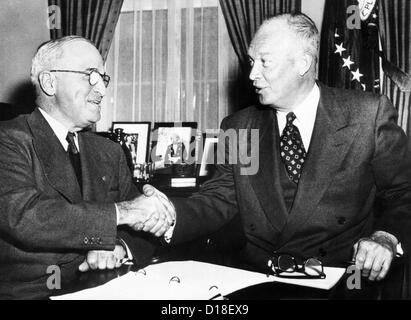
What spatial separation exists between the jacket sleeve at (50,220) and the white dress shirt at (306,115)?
1.07 m

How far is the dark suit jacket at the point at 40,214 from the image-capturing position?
Result: 1.70 m

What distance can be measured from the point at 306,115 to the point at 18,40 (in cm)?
438

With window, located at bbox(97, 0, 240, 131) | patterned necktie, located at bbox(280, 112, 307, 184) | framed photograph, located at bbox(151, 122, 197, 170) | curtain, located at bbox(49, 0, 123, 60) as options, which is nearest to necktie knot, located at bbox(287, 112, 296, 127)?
patterned necktie, located at bbox(280, 112, 307, 184)

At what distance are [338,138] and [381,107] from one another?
0.90 ft

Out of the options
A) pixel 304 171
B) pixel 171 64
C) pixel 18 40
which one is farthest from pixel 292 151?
pixel 18 40

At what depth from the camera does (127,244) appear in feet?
6.56

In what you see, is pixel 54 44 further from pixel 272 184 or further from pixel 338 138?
pixel 338 138

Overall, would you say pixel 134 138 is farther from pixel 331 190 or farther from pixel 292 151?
pixel 331 190

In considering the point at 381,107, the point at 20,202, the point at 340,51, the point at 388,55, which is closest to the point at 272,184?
the point at 381,107

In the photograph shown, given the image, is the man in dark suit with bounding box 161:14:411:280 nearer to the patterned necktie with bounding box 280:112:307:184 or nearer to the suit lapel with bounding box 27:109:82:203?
the patterned necktie with bounding box 280:112:307:184

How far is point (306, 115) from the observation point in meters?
2.29

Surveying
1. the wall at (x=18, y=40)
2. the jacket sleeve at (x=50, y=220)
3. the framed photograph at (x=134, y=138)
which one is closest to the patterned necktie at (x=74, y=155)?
the jacket sleeve at (x=50, y=220)

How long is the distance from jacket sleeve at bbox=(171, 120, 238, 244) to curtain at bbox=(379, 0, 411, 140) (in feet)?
7.38

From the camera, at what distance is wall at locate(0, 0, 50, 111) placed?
531cm
